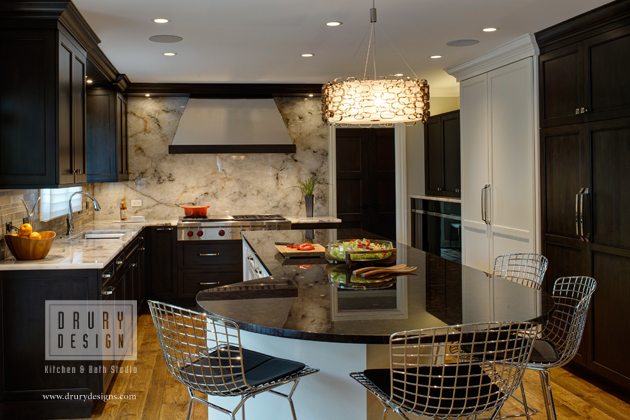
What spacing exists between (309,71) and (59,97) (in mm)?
2949

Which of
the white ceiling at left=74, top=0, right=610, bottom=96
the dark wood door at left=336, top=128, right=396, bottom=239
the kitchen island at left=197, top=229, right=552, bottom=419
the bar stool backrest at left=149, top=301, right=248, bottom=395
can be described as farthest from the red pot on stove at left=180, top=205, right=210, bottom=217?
the bar stool backrest at left=149, top=301, right=248, bottom=395

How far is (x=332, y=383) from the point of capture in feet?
7.66

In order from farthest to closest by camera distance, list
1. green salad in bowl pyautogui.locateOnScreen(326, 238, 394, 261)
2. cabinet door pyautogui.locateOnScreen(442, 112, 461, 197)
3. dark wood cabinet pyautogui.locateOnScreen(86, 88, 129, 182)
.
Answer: cabinet door pyautogui.locateOnScreen(442, 112, 461, 197) < dark wood cabinet pyautogui.locateOnScreen(86, 88, 129, 182) < green salad in bowl pyautogui.locateOnScreen(326, 238, 394, 261)

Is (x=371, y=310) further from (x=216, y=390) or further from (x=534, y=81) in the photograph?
(x=534, y=81)

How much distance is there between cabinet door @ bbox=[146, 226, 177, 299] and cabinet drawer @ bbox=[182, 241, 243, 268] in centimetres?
15

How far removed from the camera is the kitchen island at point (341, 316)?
211cm

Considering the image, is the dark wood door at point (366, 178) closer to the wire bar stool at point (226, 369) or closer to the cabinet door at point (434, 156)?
the cabinet door at point (434, 156)

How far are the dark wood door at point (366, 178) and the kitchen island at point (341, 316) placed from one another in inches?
223

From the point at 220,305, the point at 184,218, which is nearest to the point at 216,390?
the point at 220,305

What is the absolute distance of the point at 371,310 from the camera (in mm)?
2307

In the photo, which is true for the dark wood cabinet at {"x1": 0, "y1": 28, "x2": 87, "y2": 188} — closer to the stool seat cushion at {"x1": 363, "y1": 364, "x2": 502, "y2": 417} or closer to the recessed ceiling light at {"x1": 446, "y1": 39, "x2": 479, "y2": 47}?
the stool seat cushion at {"x1": 363, "y1": 364, "x2": 502, "y2": 417}

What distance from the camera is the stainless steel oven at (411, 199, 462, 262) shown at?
21.5ft

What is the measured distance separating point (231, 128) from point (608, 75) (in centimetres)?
403

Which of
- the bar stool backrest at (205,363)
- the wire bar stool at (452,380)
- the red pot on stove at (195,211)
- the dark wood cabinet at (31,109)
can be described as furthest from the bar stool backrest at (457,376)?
the red pot on stove at (195,211)
